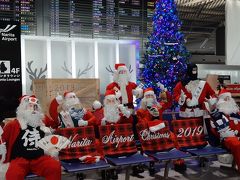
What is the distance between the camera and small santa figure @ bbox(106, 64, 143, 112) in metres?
5.09

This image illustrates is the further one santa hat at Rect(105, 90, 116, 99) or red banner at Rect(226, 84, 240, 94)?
red banner at Rect(226, 84, 240, 94)

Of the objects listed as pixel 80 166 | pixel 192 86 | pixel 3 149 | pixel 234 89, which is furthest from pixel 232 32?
pixel 3 149

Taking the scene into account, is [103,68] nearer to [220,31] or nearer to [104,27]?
[104,27]

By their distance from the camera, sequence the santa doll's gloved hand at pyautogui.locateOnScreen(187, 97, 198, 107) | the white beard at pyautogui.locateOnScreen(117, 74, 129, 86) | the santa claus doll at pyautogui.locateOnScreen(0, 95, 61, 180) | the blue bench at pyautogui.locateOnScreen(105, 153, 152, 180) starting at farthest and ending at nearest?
the white beard at pyautogui.locateOnScreen(117, 74, 129, 86) → the santa doll's gloved hand at pyautogui.locateOnScreen(187, 97, 198, 107) → the blue bench at pyautogui.locateOnScreen(105, 153, 152, 180) → the santa claus doll at pyautogui.locateOnScreen(0, 95, 61, 180)

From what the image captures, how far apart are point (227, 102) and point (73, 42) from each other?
4354mm

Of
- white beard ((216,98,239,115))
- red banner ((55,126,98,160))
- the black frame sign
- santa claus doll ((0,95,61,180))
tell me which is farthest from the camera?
the black frame sign

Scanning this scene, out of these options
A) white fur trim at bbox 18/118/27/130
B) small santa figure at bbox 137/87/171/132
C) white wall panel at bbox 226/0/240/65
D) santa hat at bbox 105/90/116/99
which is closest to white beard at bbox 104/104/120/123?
santa hat at bbox 105/90/116/99

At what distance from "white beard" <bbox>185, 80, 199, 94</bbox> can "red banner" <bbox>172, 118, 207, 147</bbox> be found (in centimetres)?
48

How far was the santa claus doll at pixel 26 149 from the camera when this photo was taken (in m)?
3.28

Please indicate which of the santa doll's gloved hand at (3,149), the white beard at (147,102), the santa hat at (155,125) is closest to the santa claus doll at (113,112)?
the white beard at (147,102)

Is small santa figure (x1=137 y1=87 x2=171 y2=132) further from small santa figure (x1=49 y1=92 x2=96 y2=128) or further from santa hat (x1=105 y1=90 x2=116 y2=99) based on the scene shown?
small santa figure (x1=49 y1=92 x2=96 y2=128)

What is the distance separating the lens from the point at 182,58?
22.9 feet

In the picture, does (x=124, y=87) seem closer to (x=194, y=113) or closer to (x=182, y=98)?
(x=182, y=98)

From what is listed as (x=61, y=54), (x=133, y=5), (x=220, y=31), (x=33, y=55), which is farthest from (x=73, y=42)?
(x=220, y=31)
